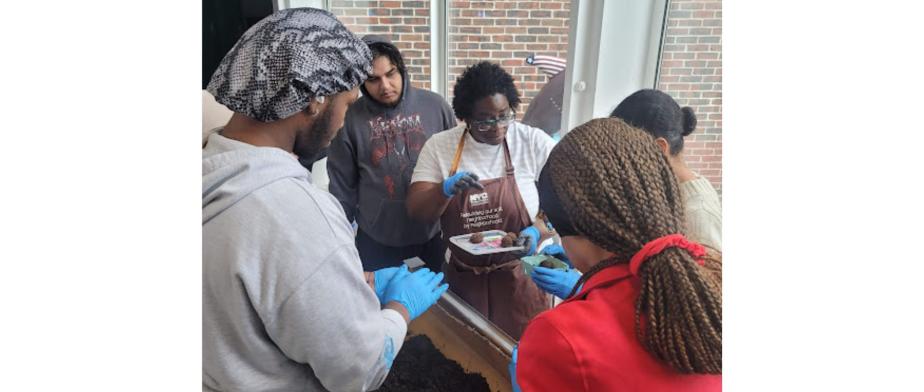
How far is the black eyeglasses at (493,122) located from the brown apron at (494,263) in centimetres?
3

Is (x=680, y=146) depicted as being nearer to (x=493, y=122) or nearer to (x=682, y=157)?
(x=682, y=157)

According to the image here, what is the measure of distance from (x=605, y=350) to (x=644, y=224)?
0.19 metres

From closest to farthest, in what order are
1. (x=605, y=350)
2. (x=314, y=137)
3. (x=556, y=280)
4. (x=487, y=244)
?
(x=605, y=350) → (x=314, y=137) → (x=556, y=280) → (x=487, y=244)

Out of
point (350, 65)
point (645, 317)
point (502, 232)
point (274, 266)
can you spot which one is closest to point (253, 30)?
point (350, 65)

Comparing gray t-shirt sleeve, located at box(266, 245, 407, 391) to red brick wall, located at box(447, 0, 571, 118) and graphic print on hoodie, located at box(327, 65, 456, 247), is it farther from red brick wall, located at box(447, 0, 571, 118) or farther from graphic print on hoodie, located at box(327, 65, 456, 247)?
red brick wall, located at box(447, 0, 571, 118)

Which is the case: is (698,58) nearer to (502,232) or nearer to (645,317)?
(645,317)

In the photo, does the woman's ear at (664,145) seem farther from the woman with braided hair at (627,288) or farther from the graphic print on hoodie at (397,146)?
the graphic print on hoodie at (397,146)

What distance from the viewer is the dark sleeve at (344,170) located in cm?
118

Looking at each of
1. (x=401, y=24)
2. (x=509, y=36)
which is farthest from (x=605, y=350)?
(x=401, y=24)

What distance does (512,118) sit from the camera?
3.61 feet

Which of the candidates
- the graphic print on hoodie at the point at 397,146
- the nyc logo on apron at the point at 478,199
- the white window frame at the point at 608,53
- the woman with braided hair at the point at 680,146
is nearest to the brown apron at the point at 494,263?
the nyc logo on apron at the point at 478,199

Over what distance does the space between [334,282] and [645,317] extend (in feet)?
1.56

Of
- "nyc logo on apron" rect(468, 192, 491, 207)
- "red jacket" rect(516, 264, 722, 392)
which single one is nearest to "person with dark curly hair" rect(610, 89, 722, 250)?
"red jacket" rect(516, 264, 722, 392)

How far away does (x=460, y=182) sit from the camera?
3.76ft
